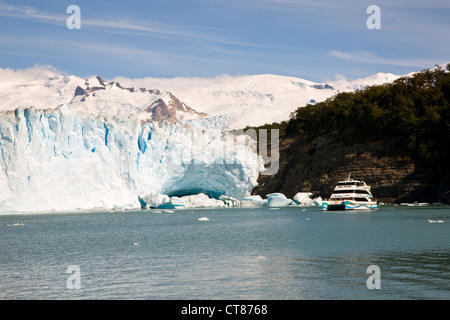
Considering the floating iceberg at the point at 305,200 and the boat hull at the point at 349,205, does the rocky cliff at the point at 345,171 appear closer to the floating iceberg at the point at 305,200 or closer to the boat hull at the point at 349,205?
the floating iceberg at the point at 305,200

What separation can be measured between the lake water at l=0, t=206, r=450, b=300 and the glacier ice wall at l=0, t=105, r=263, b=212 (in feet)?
40.4

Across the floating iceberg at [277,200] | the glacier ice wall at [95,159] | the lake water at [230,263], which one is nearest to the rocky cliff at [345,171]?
the floating iceberg at [277,200]

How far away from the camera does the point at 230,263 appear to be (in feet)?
59.7

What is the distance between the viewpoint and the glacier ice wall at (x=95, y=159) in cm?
4209

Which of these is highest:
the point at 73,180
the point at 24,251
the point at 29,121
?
the point at 29,121

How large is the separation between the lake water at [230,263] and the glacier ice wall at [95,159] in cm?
1232

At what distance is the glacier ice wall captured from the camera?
4209 cm

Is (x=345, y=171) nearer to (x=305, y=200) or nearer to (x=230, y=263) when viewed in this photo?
(x=305, y=200)

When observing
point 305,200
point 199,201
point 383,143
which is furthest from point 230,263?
point 383,143

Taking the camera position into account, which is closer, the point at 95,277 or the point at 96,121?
the point at 95,277

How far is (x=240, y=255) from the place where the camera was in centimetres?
2030
